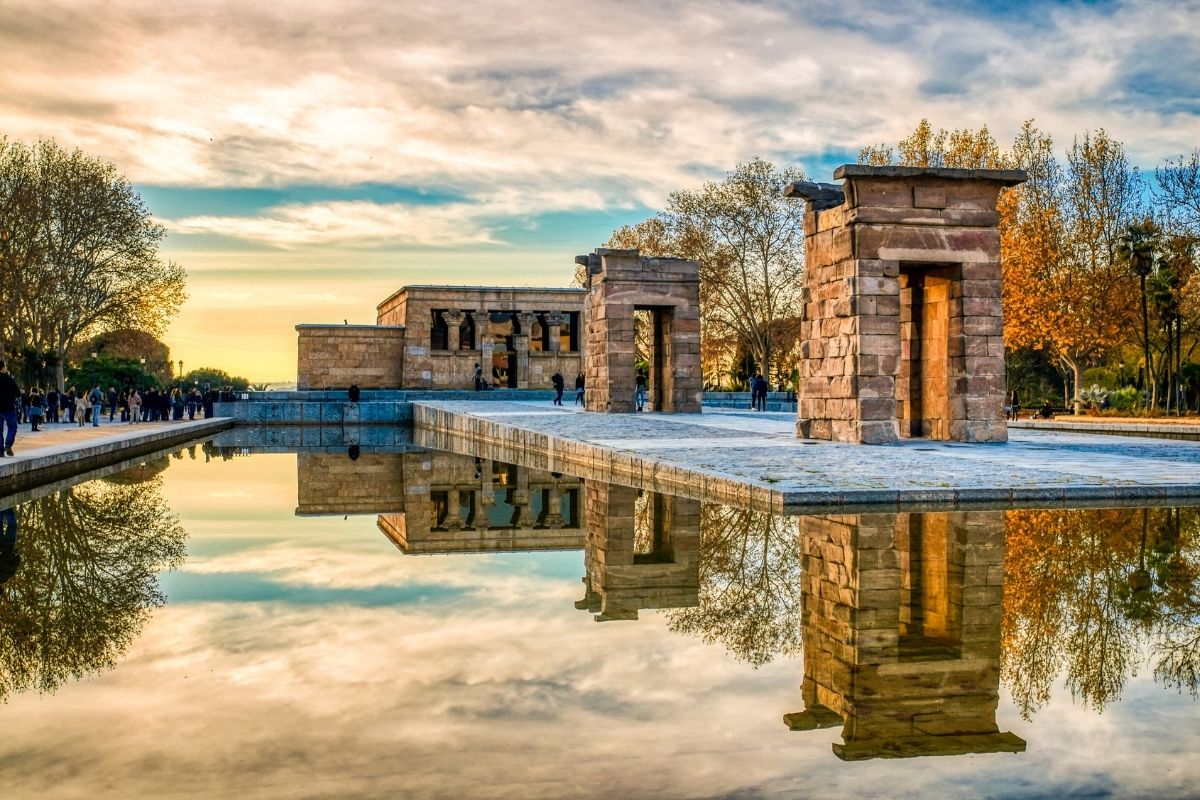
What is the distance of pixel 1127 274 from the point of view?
37781 millimetres

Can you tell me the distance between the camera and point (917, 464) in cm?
1205

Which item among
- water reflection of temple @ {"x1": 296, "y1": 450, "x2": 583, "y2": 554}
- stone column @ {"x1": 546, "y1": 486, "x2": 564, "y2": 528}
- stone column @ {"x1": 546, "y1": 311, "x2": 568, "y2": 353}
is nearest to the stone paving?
stone column @ {"x1": 546, "y1": 486, "x2": 564, "y2": 528}

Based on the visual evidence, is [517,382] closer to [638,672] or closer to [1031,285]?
[1031,285]

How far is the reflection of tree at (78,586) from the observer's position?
4836 millimetres

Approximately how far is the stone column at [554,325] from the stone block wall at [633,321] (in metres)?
22.7

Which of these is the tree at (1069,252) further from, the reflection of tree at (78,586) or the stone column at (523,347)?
the reflection of tree at (78,586)

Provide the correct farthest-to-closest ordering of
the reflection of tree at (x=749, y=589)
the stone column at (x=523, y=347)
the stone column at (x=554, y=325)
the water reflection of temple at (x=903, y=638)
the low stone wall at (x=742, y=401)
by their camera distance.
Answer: the stone column at (x=554, y=325) < the stone column at (x=523, y=347) < the low stone wall at (x=742, y=401) < the reflection of tree at (x=749, y=589) < the water reflection of temple at (x=903, y=638)

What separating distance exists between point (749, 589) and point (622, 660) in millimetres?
1804

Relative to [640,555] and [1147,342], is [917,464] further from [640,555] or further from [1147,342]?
[1147,342]

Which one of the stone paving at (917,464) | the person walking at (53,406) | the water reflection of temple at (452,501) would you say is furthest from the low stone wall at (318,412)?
the stone paving at (917,464)

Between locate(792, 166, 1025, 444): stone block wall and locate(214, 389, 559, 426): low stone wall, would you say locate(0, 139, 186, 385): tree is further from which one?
locate(792, 166, 1025, 444): stone block wall

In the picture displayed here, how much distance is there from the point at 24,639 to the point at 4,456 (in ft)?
37.8

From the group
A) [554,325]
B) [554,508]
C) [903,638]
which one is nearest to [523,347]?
[554,325]

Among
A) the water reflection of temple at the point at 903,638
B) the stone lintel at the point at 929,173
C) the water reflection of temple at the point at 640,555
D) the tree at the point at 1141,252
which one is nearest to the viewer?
the water reflection of temple at the point at 903,638
